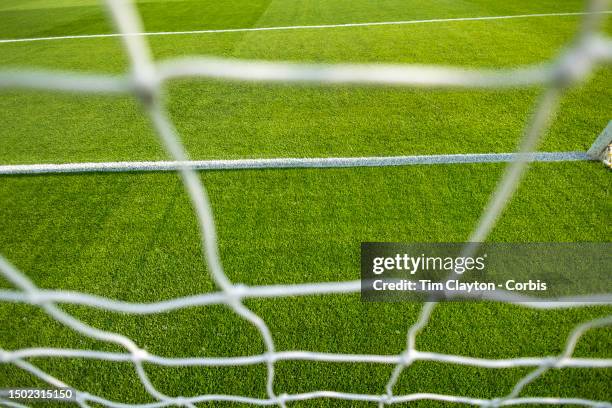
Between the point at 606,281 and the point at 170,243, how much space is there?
6.20 feet

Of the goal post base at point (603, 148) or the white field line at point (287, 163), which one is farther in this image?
the white field line at point (287, 163)

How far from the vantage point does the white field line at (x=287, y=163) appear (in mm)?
2209

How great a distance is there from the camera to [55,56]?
14.7 ft

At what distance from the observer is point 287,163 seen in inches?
90.0

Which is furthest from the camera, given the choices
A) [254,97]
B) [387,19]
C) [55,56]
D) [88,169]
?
[387,19]

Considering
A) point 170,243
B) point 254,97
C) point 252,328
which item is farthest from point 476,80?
point 254,97

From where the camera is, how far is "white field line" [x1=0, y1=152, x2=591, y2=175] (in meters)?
2.21

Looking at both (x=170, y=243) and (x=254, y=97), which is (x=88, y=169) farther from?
(x=254, y=97)

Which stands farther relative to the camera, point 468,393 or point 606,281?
point 606,281

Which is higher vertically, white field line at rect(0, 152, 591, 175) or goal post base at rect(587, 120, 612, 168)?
white field line at rect(0, 152, 591, 175)

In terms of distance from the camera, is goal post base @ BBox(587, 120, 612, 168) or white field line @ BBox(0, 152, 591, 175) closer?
goal post base @ BBox(587, 120, 612, 168)

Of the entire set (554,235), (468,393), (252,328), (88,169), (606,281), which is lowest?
(468,393)

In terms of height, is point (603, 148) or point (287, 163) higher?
point (287, 163)

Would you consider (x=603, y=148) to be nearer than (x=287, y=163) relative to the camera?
Yes
